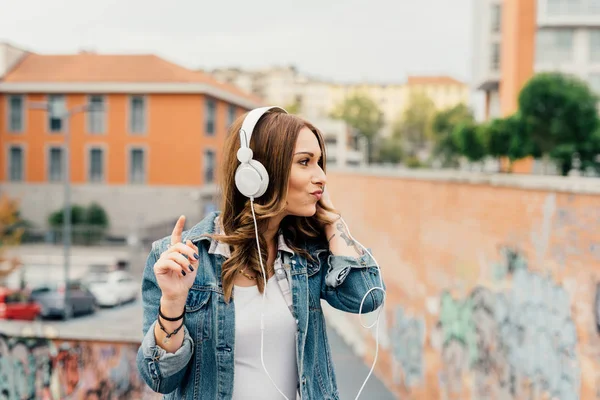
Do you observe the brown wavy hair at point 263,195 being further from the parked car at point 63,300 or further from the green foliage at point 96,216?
the green foliage at point 96,216

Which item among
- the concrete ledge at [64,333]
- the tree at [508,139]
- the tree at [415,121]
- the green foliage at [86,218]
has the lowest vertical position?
the green foliage at [86,218]

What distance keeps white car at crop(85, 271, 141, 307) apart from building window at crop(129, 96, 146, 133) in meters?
8.41

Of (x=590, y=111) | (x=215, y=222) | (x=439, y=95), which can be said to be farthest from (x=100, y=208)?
A: (x=439, y=95)

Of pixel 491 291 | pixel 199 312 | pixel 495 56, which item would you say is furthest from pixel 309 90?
pixel 199 312

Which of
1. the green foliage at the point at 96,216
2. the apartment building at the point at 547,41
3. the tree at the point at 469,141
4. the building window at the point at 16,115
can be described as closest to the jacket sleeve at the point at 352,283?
the tree at the point at 469,141

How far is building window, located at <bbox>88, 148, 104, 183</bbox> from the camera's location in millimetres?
31984

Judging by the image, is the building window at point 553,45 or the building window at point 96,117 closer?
the building window at point 553,45

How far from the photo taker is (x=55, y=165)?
106ft

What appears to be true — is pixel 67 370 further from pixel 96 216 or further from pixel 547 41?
pixel 547 41

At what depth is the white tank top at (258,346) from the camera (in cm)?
175

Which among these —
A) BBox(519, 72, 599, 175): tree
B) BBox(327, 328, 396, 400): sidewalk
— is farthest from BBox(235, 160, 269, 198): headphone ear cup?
BBox(519, 72, 599, 175): tree

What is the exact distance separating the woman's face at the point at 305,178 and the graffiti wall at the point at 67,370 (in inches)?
147

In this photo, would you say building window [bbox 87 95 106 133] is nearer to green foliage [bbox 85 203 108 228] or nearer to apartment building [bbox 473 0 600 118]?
green foliage [bbox 85 203 108 228]

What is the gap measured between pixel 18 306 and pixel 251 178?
21116 millimetres
